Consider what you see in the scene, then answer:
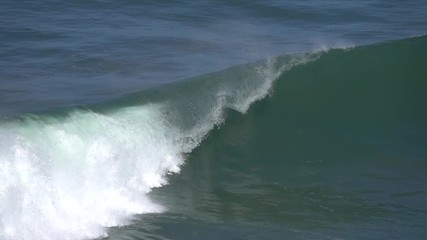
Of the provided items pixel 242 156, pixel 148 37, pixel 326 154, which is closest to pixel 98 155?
pixel 242 156

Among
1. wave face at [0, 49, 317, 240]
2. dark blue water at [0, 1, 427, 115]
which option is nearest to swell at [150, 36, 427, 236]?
wave face at [0, 49, 317, 240]

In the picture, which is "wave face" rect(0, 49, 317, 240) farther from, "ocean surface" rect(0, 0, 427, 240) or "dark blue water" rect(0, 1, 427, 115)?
"dark blue water" rect(0, 1, 427, 115)

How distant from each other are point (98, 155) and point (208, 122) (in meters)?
3.42

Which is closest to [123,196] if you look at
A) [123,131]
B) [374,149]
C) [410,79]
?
[123,131]

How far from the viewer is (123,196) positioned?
11.7 meters

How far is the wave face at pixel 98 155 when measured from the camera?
10555 millimetres

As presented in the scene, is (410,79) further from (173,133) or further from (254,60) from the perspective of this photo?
(173,133)

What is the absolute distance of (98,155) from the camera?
12.2 m

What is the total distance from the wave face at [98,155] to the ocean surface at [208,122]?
2 centimetres

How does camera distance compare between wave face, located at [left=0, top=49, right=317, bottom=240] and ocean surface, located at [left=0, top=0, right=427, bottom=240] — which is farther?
ocean surface, located at [left=0, top=0, right=427, bottom=240]

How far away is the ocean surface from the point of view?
36.9ft

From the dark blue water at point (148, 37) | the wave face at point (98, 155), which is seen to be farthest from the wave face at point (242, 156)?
the dark blue water at point (148, 37)

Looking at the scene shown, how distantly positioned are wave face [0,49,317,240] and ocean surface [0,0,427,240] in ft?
0.08

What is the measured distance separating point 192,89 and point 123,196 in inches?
161
